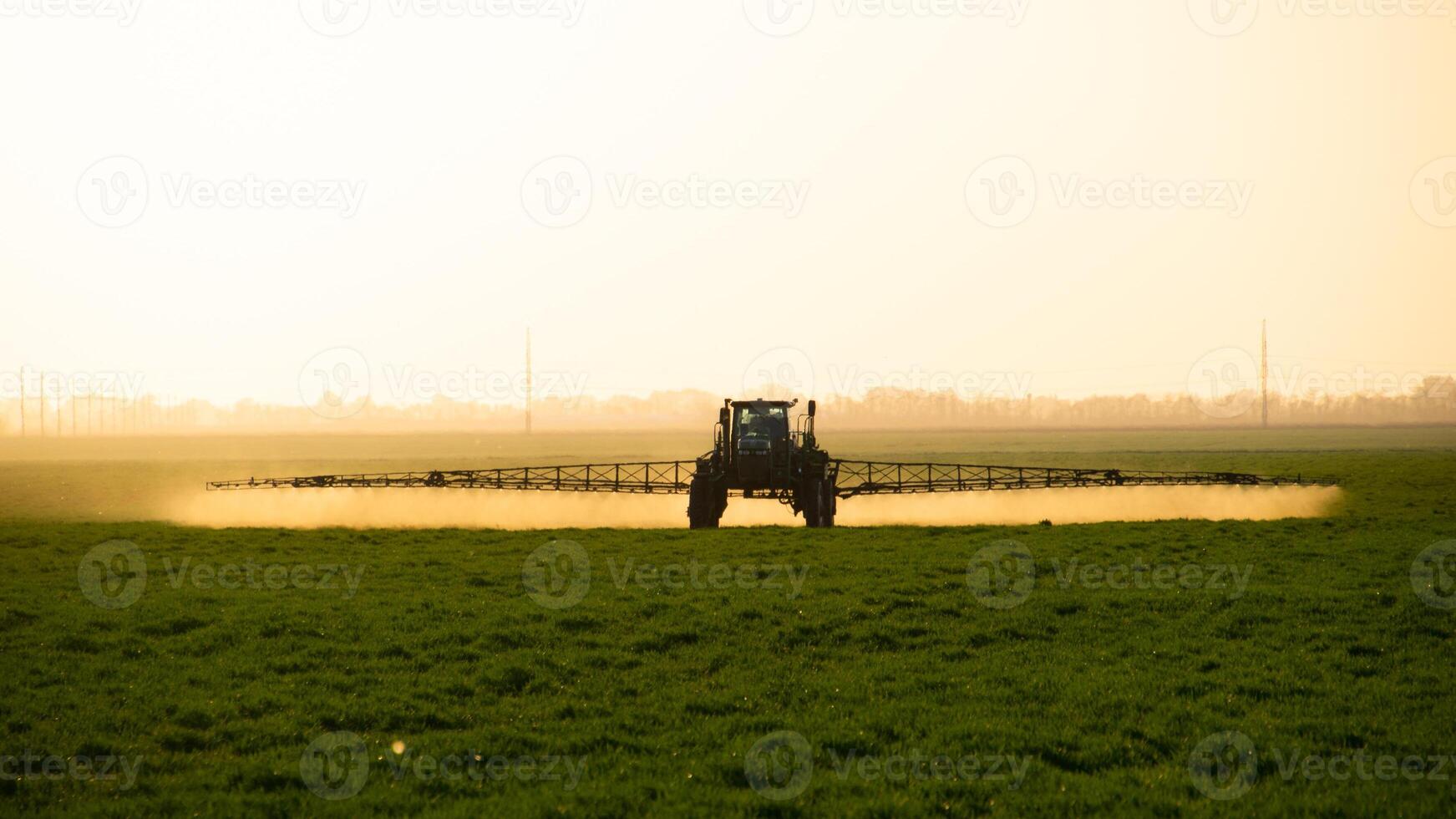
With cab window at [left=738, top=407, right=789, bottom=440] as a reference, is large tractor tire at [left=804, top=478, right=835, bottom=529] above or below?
below

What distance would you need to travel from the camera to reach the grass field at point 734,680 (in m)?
10.9

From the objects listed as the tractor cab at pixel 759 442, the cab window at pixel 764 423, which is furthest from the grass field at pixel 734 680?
the cab window at pixel 764 423

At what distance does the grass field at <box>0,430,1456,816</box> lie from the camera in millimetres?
10867

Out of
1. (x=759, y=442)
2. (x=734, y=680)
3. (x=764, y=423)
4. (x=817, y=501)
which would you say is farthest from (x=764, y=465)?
(x=734, y=680)

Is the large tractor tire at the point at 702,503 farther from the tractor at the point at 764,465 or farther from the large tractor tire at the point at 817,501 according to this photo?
the large tractor tire at the point at 817,501

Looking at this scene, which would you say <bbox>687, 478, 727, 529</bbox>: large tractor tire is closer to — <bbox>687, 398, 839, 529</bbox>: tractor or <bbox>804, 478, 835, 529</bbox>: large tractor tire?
<bbox>687, 398, 839, 529</bbox>: tractor

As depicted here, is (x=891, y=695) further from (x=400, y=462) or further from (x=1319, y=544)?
(x=400, y=462)

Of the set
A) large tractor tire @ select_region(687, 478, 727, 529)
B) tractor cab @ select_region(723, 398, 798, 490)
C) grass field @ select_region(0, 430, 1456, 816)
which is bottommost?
grass field @ select_region(0, 430, 1456, 816)

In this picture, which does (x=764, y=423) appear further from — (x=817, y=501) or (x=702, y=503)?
(x=702, y=503)

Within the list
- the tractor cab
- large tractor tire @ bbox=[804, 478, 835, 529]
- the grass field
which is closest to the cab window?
the tractor cab

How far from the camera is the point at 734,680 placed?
1514 centimetres

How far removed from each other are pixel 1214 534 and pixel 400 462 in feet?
327

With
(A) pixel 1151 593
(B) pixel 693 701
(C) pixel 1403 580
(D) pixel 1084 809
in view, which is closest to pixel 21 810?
(B) pixel 693 701

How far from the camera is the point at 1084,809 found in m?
10.1
